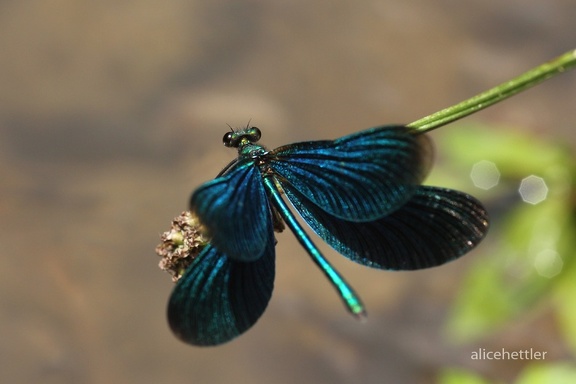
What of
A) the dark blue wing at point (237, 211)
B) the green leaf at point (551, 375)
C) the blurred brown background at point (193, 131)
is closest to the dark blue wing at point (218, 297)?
the dark blue wing at point (237, 211)

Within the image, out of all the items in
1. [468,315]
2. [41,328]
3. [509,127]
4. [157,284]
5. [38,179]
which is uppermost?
[509,127]

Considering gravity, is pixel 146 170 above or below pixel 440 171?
above

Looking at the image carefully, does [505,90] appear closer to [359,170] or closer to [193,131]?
[359,170]

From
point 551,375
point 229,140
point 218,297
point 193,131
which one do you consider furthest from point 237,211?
point 193,131

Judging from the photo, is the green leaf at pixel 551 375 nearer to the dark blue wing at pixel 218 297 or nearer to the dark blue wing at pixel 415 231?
the dark blue wing at pixel 415 231

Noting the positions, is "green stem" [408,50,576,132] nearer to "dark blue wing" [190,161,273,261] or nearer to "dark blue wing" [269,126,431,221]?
"dark blue wing" [269,126,431,221]

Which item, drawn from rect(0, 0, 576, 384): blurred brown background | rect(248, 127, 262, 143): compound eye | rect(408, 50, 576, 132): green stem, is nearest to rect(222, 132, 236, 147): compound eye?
rect(248, 127, 262, 143): compound eye

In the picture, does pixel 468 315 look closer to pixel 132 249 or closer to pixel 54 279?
pixel 132 249

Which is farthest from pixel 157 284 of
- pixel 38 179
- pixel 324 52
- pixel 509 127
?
pixel 509 127
